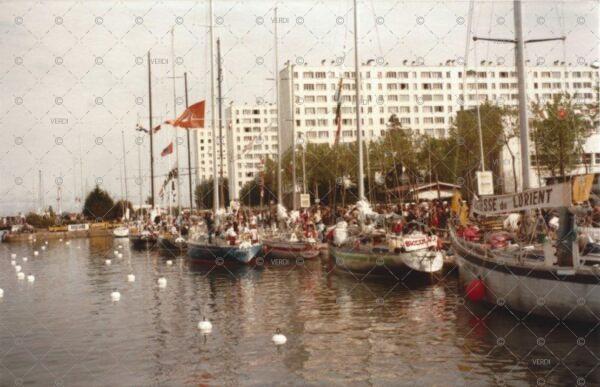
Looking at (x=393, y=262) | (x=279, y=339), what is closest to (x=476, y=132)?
(x=393, y=262)

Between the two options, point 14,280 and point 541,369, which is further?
point 14,280

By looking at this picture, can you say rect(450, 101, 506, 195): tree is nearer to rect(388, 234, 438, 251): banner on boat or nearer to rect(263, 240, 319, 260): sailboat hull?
rect(263, 240, 319, 260): sailboat hull

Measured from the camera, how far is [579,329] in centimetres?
1734

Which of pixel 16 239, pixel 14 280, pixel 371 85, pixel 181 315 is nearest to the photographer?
pixel 181 315

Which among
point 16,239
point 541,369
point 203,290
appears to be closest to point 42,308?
point 203,290

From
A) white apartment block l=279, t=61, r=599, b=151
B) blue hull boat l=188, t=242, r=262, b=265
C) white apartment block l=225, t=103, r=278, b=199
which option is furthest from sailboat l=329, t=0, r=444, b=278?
white apartment block l=225, t=103, r=278, b=199

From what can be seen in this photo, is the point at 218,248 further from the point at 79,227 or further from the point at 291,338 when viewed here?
the point at 79,227

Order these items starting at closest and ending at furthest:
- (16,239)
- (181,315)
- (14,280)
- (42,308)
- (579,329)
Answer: (579,329), (181,315), (42,308), (14,280), (16,239)

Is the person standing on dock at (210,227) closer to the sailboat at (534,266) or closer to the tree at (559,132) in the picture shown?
the sailboat at (534,266)

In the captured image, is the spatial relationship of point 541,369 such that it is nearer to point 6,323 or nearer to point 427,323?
point 427,323

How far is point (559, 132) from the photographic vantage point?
53.3m

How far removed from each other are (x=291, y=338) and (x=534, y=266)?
6.73 metres

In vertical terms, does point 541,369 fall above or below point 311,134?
below

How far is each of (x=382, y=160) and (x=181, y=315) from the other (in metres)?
57.3
